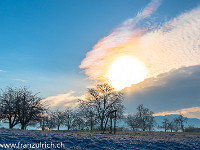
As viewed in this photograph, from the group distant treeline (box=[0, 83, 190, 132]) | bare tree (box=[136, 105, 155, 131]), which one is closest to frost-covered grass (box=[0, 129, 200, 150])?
distant treeline (box=[0, 83, 190, 132])

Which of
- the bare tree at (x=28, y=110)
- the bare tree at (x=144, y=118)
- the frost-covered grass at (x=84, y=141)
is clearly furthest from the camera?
the bare tree at (x=144, y=118)

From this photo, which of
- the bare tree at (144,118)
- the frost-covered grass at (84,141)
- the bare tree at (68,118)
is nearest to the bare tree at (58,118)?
the bare tree at (68,118)

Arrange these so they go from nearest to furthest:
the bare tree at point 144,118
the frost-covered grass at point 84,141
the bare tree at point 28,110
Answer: the frost-covered grass at point 84,141 → the bare tree at point 28,110 → the bare tree at point 144,118

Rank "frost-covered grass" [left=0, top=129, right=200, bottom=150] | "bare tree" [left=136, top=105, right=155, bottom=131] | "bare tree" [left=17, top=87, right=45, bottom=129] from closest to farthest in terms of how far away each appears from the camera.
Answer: "frost-covered grass" [left=0, top=129, right=200, bottom=150], "bare tree" [left=17, top=87, right=45, bottom=129], "bare tree" [left=136, top=105, right=155, bottom=131]

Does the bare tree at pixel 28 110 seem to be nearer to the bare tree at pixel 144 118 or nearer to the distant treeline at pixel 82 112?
the distant treeline at pixel 82 112

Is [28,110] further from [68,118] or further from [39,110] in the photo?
[68,118]

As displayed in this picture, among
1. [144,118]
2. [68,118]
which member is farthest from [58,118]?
[144,118]

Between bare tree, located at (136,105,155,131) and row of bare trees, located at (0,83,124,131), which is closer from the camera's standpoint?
row of bare trees, located at (0,83,124,131)

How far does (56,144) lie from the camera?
12070 mm

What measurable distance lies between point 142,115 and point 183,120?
34189 millimetres

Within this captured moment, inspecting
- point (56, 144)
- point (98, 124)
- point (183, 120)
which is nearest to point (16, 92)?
point (98, 124)

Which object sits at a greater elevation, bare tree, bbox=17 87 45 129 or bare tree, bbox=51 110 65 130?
bare tree, bbox=17 87 45 129

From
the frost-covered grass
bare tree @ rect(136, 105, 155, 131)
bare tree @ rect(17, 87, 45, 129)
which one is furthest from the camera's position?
bare tree @ rect(136, 105, 155, 131)

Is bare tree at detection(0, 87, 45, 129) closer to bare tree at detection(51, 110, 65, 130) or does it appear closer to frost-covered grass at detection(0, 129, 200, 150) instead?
frost-covered grass at detection(0, 129, 200, 150)
